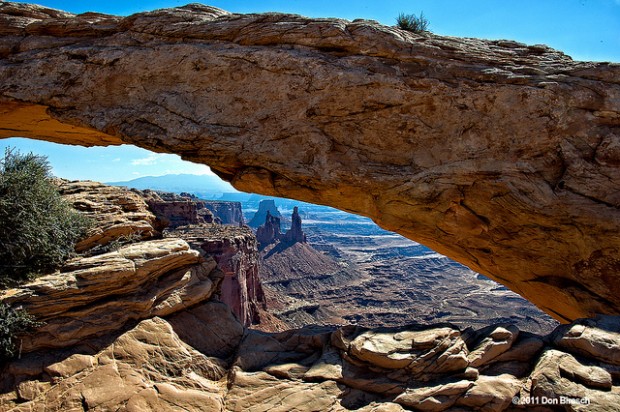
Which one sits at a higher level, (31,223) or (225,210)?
(31,223)

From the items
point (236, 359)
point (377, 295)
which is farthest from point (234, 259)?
point (377, 295)

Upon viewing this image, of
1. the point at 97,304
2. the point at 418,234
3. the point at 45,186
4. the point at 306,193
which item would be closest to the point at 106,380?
the point at 97,304

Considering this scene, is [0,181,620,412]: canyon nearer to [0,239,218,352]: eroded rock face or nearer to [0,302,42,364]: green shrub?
[0,239,218,352]: eroded rock face

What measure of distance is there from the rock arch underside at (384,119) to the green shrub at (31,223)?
9.43ft

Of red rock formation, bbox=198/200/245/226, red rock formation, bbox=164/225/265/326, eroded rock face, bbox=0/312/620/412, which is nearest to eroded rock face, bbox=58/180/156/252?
eroded rock face, bbox=0/312/620/412

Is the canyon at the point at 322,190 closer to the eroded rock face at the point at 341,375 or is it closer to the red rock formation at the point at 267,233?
the eroded rock face at the point at 341,375

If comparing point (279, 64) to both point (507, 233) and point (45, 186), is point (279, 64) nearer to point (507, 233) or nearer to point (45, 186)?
point (45, 186)

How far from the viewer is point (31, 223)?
11.8 meters

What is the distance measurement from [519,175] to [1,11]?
19.9 metres

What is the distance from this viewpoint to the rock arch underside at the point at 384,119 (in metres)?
12.4

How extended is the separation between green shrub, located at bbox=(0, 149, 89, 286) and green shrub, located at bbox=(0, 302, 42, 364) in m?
1.27

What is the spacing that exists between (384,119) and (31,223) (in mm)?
11174

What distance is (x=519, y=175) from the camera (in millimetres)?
12516

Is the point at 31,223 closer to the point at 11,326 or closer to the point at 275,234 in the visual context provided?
the point at 11,326
